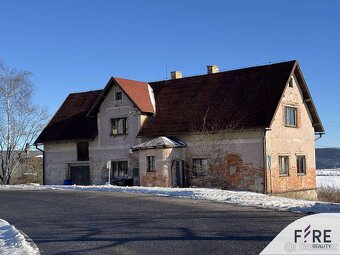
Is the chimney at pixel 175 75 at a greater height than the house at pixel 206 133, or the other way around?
the chimney at pixel 175 75

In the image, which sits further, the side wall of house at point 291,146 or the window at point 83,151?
the window at point 83,151

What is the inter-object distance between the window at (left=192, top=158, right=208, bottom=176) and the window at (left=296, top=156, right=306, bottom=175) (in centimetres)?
620

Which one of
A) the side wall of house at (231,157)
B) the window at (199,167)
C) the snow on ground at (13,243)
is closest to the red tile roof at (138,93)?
the side wall of house at (231,157)

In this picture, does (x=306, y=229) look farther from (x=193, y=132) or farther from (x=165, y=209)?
(x=193, y=132)

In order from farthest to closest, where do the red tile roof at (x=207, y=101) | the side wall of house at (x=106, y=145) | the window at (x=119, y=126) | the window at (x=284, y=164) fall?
the window at (x=119, y=126) < the side wall of house at (x=106, y=145) < the window at (x=284, y=164) < the red tile roof at (x=207, y=101)

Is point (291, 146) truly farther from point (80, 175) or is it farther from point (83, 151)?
point (80, 175)

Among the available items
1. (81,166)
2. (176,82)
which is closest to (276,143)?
(176,82)

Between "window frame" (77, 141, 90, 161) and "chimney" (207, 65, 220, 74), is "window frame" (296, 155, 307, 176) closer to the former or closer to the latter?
"chimney" (207, 65, 220, 74)

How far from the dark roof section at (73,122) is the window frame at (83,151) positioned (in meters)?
0.69

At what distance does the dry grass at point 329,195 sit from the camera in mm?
32819

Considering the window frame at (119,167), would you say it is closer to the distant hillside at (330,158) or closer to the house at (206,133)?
the house at (206,133)

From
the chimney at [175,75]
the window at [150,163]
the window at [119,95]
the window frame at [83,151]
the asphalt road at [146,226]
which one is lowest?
the asphalt road at [146,226]

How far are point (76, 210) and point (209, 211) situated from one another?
4.55 m

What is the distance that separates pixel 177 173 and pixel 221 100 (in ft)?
17.7
